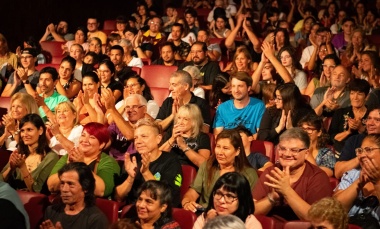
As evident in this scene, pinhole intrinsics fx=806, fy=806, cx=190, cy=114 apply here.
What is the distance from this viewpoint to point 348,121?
5.50 metres

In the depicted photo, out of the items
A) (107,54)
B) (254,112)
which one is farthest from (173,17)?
(254,112)

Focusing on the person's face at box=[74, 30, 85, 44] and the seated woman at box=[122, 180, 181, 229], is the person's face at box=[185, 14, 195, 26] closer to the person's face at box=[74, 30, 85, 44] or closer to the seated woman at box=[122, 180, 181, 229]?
the person's face at box=[74, 30, 85, 44]

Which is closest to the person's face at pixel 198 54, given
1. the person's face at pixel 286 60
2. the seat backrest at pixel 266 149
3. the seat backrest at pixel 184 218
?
Answer: the person's face at pixel 286 60

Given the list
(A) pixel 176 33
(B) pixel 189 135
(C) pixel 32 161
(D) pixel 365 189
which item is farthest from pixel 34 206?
(A) pixel 176 33

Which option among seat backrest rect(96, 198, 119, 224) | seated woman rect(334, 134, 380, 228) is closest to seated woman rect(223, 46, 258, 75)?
seated woman rect(334, 134, 380, 228)

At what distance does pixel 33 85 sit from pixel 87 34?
7.92ft

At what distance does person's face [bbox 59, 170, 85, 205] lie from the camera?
13.6ft

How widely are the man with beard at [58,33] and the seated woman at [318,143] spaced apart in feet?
17.3

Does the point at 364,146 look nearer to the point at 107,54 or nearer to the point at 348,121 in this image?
the point at 348,121

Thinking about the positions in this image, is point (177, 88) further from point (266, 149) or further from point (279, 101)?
point (266, 149)

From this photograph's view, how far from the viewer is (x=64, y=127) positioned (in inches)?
227

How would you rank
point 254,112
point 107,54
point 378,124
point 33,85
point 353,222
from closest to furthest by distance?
1. point 353,222
2. point 378,124
3. point 254,112
4. point 33,85
5. point 107,54

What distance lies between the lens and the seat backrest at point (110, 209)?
13.8 ft

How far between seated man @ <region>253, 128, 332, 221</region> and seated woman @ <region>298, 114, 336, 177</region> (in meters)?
0.66
